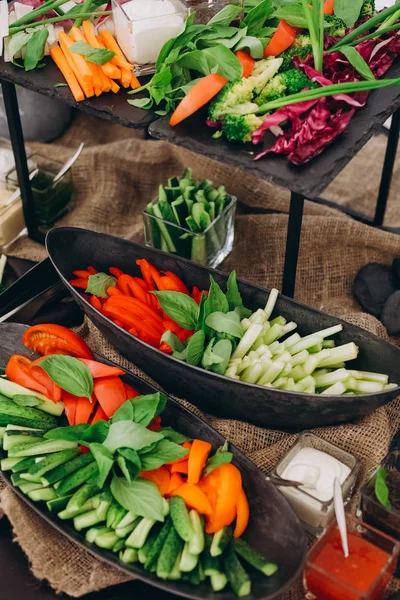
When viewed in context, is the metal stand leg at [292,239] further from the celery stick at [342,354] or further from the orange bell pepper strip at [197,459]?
the orange bell pepper strip at [197,459]

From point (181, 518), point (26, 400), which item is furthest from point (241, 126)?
point (181, 518)

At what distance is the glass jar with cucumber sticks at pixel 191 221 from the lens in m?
2.50

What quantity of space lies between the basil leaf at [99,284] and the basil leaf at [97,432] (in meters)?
0.52

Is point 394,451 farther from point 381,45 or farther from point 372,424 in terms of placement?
point 381,45

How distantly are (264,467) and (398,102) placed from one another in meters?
1.13

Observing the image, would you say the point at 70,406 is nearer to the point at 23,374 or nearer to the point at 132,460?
the point at 23,374

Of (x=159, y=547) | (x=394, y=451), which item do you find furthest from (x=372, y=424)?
(x=159, y=547)

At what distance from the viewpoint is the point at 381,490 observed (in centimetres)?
173

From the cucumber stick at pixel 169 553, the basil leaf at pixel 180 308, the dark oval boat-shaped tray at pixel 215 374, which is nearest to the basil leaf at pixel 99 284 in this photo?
the dark oval boat-shaped tray at pixel 215 374

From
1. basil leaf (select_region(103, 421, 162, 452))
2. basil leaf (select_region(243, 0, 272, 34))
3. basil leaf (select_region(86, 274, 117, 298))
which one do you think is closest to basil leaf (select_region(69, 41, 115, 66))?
basil leaf (select_region(243, 0, 272, 34))

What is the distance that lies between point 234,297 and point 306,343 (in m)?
0.24

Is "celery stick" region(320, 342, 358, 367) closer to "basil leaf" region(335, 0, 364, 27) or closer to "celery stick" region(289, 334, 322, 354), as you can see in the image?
"celery stick" region(289, 334, 322, 354)

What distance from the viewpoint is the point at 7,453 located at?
188 centimetres

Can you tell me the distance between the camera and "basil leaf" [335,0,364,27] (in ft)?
7.51
